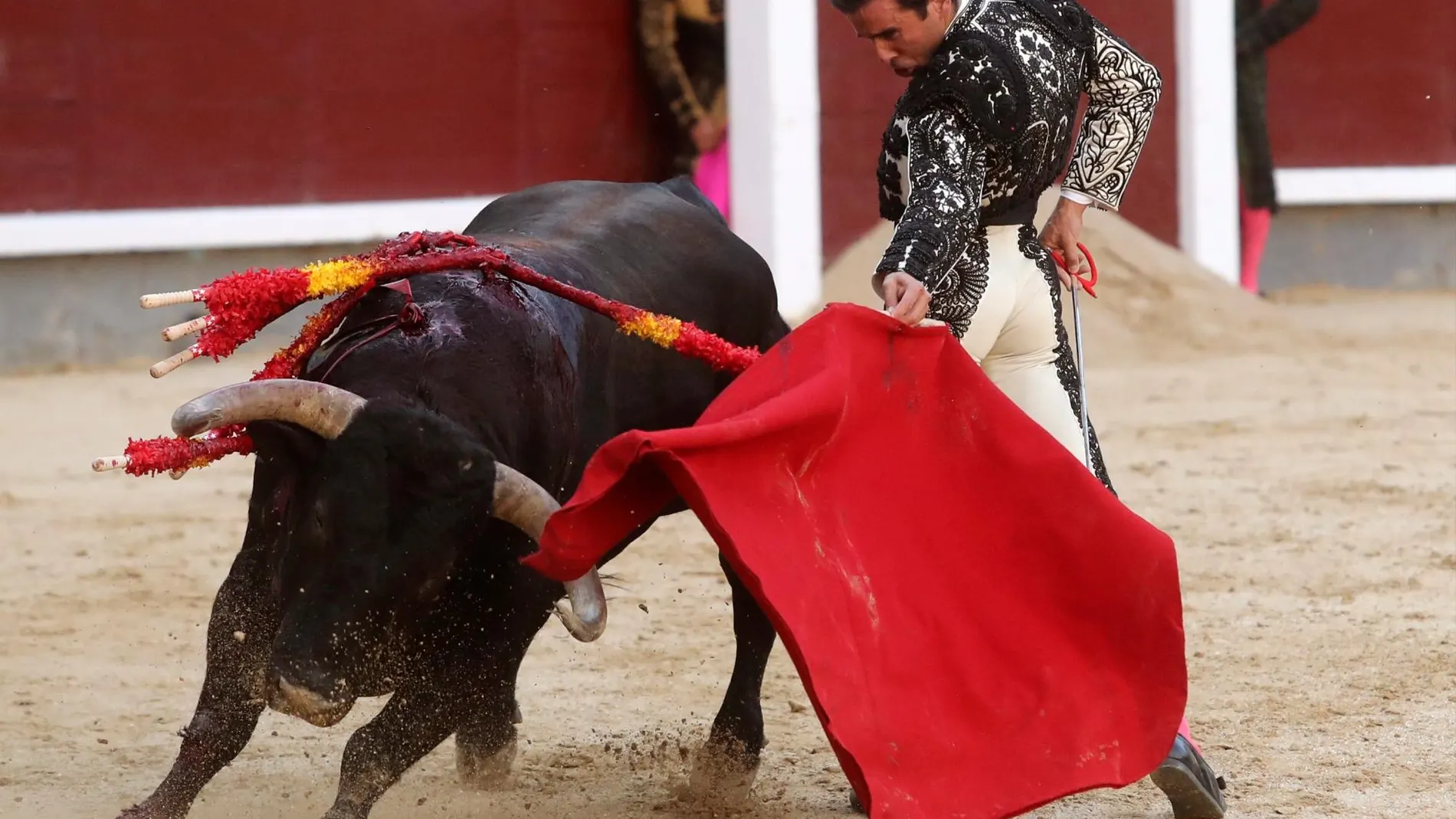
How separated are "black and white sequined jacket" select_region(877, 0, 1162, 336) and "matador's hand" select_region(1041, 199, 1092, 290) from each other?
96 millimetres

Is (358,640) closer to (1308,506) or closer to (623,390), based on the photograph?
(623,390)

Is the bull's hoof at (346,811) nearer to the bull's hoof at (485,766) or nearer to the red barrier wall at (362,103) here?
the bull's hoof at (485,766)

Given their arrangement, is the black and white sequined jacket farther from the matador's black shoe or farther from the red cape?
the matador's black shoe

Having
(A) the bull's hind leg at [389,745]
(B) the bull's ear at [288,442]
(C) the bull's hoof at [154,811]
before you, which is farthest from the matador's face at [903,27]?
(C) the bull's hoof at [154,811]

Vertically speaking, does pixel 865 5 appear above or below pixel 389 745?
above

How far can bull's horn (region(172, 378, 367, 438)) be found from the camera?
2178 mm

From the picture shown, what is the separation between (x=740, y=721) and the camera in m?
2.80

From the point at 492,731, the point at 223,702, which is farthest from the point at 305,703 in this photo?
the point at 492,731

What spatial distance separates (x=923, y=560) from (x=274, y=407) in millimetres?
757

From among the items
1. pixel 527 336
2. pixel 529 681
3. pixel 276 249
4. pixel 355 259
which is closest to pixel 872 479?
pixel 527 336

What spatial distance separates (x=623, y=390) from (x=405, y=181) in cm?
486

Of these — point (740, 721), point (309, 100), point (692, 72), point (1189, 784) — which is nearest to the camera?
point (1189, 784)

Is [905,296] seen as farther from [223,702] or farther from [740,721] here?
[223,702]

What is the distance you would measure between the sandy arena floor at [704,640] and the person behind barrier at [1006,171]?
444 millimetres
